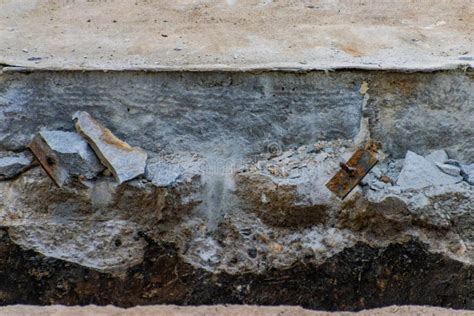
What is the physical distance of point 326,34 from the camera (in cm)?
254

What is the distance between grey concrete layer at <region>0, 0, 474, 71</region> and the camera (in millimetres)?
2238

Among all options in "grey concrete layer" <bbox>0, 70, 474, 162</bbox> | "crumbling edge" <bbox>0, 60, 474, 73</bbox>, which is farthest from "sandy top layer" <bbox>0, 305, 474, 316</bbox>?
"crumbling edge" <bbox>0, 60, 474, 73</bbox>

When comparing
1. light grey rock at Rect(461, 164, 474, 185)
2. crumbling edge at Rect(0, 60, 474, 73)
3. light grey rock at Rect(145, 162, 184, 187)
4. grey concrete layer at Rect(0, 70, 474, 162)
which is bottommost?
light grey rock at Rect(145, 162, 184, 187)

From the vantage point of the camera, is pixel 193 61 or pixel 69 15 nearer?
pixel 193 61

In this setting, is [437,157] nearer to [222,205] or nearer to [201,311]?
[222,205]

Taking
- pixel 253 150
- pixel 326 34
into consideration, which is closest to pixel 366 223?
pixel 253 150

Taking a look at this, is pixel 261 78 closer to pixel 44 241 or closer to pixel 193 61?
pixel 193 61

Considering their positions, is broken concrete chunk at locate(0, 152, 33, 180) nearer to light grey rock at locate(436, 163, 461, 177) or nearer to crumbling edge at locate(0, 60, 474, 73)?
crumbling edge at locate(0, 60, 474, 73)

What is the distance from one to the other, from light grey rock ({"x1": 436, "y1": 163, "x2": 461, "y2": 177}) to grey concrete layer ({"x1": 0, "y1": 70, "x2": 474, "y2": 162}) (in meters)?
0.07

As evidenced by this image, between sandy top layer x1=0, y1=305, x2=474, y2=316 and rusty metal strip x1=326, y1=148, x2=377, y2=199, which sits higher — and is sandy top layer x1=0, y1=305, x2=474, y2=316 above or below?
below

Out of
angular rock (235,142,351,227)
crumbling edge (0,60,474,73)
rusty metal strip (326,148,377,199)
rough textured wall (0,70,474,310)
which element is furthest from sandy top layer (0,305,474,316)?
crumbling edge (0,60,474,73)

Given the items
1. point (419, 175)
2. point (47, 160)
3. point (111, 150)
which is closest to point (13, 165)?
point (47, 160)

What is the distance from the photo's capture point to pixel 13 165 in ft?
7.23

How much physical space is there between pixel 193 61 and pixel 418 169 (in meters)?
0.84
